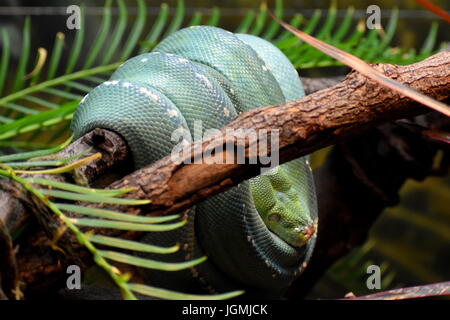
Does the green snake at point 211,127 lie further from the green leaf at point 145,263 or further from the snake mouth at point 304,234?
the green leaf at point 145,263

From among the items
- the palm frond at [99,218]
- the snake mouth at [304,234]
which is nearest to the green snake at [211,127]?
the snake mouth at [304,234]

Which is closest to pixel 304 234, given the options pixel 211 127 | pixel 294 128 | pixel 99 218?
pixel 211 127

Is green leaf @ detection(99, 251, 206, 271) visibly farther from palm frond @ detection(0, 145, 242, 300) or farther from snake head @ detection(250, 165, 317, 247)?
snake head @ detection(250, 165, 317, 247)

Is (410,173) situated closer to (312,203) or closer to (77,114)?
(312,203)

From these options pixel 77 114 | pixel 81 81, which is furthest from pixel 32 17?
pixel 77 114

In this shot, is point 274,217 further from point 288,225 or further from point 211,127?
point 211,127

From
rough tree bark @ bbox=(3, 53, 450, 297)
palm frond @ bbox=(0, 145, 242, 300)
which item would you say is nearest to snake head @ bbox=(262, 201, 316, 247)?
rough tree bark @ bbox=(3, 53, 450, 297)
